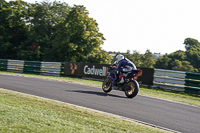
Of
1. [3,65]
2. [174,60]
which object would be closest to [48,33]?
[3,65]

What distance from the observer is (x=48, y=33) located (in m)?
50.8

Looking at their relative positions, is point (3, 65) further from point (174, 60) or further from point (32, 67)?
point (174, 60)

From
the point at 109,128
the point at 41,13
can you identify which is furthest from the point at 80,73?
the point at 41,13

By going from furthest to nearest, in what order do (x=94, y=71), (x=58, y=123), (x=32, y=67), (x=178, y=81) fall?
1. (x=32, y=67)
2. (x=94, y=71)
3. (x=178, y=81)
4. (x=58, y=123)

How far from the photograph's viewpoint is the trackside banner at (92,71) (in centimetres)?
1823

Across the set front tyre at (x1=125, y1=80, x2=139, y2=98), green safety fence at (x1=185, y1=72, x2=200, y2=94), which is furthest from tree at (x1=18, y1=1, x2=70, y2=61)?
front tyre at (x1=125, y1=80, x2=139, y2=98)

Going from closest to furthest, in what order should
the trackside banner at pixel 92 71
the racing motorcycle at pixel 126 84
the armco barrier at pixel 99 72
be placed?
1. the racing motorcycle at pixel 126 84
2. the armco barrier at pixel 99 72
3. the trackside banner at pixel 92 71

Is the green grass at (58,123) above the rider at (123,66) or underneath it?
underneath

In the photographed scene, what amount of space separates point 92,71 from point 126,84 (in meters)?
10.5

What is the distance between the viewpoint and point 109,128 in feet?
19.4

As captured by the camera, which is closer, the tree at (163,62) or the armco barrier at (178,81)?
the armco barrier at (178,81)

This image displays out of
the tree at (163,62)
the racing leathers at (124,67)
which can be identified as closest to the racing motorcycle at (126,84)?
the racing leathers at (124,67)

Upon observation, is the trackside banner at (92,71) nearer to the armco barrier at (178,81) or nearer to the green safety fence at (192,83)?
the armco barrier at (178,81)

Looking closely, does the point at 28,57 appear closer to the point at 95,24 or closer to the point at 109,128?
the point at 95,24
